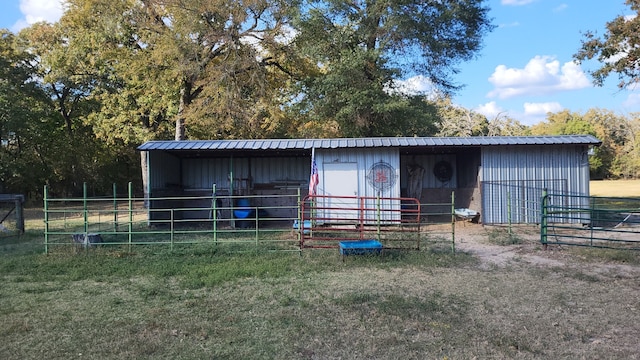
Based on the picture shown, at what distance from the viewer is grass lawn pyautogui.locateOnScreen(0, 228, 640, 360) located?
479cm

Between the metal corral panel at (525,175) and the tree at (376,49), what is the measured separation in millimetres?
→ 5978

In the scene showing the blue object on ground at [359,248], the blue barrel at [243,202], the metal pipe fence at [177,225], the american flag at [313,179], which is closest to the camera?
the blue object on ground at [359,248]

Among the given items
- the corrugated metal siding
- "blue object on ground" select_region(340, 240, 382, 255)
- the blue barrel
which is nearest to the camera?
"blue object on ground" select_region(340, 240, 382, 255)

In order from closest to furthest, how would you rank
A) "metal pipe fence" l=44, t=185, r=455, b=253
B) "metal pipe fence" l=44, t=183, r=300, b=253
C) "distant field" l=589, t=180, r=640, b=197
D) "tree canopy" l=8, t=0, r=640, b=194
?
"metal pipe fence" l=44, t=185, r=455, b=253 → "metal pipe fence" l=44, t=183, r=300, b=253 → "tree canopy" l=8, t=0, r=640, b=194 → "distant field" l=589, t=180, r=640, b=197

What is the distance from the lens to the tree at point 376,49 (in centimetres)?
2066

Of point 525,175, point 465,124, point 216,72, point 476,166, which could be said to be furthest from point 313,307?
point 465,124

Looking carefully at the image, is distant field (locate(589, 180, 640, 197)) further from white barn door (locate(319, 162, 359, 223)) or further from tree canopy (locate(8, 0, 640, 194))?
white barn door (locate(319, 162, 359, 223))

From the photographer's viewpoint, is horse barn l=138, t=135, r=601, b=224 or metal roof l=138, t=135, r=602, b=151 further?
horse barn l=138, t=135, r=601, b=224

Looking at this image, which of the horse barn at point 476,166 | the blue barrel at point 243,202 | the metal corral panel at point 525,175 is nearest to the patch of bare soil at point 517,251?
the metal corral panel at point 525,175

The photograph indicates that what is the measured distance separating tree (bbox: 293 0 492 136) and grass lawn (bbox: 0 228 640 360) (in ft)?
41.7

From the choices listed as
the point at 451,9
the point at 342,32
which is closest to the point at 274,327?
the point at 342,32

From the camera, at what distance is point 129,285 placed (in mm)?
7430

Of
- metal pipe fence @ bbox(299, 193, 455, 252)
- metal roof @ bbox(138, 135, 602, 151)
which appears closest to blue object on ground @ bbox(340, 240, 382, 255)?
metal pipe fence @ bbox(299, 193, 455, 252)

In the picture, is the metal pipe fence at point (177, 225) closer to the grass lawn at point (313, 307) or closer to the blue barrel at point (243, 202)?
the blue barrel at point (243, 202)
